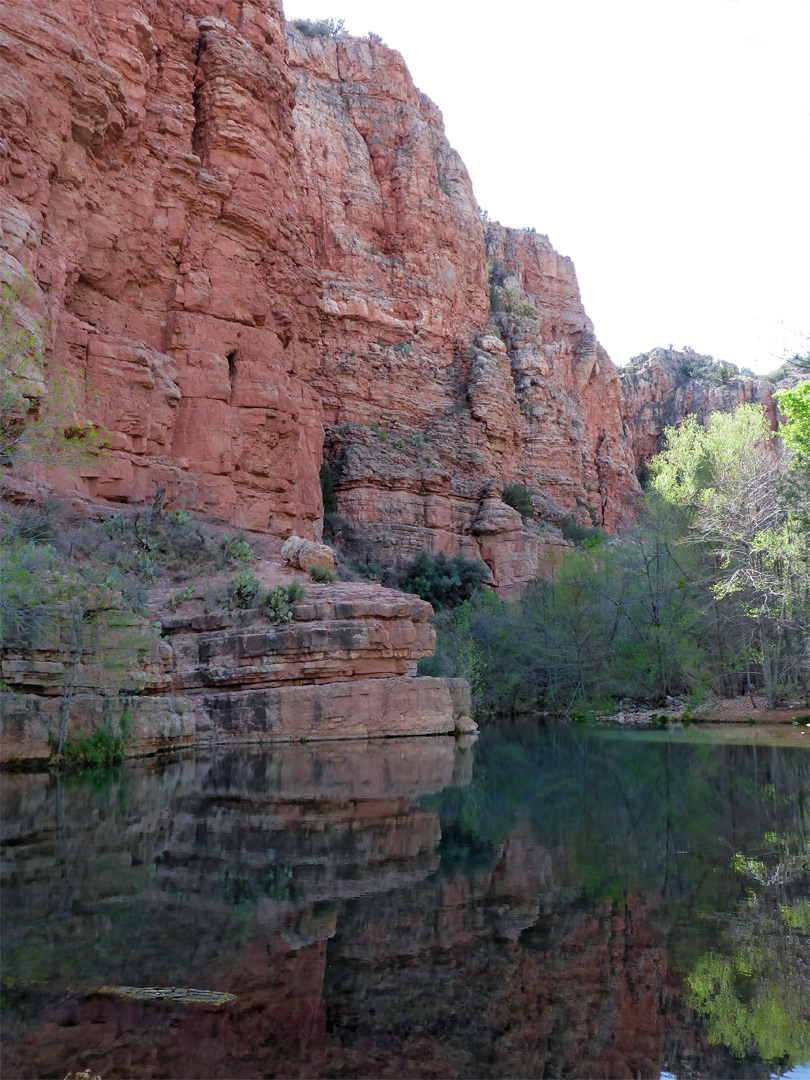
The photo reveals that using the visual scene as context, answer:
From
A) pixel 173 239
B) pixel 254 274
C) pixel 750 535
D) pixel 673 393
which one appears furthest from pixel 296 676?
pixel 673 393

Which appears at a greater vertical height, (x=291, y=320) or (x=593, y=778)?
(x=291, y=320)

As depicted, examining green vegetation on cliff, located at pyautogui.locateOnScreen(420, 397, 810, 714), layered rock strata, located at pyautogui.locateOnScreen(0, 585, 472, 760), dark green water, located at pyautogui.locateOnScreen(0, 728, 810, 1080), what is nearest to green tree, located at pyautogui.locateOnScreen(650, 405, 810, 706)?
green vegetation on cliff, located at pyautogui.locateOnScreen(420, 397, 810, 714)

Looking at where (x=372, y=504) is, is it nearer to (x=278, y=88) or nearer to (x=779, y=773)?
(x=278, y=88)

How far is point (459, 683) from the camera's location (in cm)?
1912

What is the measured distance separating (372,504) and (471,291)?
18.0 metres

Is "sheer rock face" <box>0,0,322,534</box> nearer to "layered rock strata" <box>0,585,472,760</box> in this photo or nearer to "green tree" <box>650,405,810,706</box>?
"layered rock strata" <box>0,585,472,760</box>

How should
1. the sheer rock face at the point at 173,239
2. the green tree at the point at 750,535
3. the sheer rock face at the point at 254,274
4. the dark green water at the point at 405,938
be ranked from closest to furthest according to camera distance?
the dark green water at the point at 405,938, the sheer rock face at the point at 173,239, the green tree at the point at 750,535, the sheer rock face at the point at 254,274

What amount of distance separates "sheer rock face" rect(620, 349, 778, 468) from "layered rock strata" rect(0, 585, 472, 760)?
59125 mm

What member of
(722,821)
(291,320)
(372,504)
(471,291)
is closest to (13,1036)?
(722,821)

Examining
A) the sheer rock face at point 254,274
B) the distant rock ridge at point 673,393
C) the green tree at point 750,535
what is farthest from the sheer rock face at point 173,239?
the distant rock ridge at point 673,393

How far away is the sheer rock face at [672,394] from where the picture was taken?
245 ft

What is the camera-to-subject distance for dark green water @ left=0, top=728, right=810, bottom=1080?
2881 mm

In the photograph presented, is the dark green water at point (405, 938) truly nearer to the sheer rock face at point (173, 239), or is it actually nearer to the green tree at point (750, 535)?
the green tree at point (750, 535)

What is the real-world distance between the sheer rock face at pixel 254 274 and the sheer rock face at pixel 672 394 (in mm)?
28725
